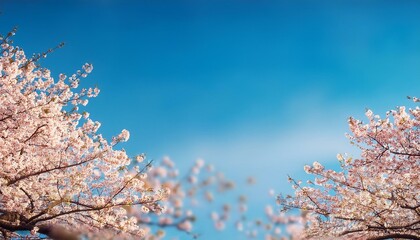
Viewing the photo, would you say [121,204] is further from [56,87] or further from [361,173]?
[361,173]

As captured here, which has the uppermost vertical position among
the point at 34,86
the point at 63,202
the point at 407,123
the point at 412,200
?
the point at 34,86

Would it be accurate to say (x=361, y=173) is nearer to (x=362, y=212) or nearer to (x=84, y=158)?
(x=362, y=212)

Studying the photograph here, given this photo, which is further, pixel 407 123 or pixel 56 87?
pixel 56 87

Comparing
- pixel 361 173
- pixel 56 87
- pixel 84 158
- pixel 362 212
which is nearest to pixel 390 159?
pixel 361 173

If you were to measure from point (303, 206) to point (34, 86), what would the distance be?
1079 cm

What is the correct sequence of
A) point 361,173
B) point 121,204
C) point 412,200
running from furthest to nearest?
point 361,173
point 412,200
point 121,204

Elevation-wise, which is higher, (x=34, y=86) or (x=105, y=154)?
(x=34, y=86)

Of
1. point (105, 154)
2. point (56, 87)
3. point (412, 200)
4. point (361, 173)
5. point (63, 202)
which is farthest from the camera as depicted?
point (56, 87)

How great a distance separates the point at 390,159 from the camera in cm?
1380

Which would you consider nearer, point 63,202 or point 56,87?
→ point 63,202

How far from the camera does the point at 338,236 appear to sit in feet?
43.4

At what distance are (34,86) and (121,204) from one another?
620 cm

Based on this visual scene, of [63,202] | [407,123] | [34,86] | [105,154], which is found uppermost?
[34,86]

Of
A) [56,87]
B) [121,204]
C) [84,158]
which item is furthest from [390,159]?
[56,87]
